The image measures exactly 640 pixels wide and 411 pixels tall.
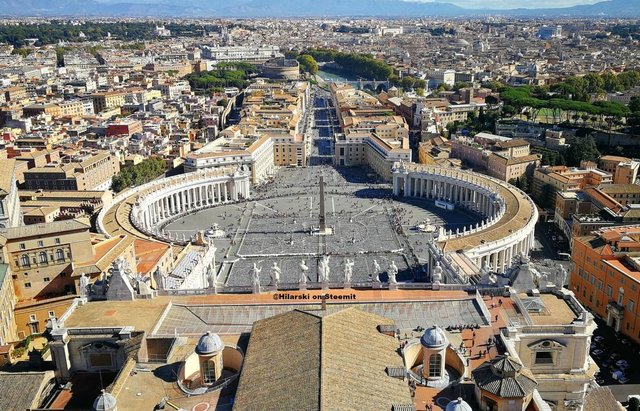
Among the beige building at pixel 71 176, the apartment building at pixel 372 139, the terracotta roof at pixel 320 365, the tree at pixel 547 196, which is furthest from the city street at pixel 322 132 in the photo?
the terracotta roof at pixel 320 365

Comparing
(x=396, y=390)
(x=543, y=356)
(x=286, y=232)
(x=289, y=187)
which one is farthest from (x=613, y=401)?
(x=289, y=187)

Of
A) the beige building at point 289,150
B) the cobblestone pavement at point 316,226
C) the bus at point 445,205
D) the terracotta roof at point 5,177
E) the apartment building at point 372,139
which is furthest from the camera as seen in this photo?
the beige building at point 289,150

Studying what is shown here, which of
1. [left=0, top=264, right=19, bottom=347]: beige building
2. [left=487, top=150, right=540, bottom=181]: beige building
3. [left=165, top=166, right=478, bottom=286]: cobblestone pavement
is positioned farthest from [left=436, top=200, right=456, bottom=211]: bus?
[left=0, top=264, right=19, bottom=347]: beige building

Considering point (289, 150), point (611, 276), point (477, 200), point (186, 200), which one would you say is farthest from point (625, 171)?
point (186, 200)

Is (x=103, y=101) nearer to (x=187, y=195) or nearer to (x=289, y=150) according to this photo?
(x=289, y=150)

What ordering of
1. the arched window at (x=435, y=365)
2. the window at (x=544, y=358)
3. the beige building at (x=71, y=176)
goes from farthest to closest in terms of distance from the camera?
1. the beige building at (x=71, y=176)
2. the window at (x=544, y=358)
3. the arched window at (x=435, y=365)

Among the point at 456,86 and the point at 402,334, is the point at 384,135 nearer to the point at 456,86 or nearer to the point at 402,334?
the point at 456,86

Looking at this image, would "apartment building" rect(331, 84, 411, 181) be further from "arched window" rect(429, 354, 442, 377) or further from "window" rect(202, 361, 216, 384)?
"window" rect(202, 361, 216, 384)

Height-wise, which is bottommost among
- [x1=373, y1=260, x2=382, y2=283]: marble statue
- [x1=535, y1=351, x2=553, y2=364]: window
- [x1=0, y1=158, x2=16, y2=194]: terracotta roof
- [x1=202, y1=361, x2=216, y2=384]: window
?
[x1=373, y1=260, x2=382, y2=283]: marble statue

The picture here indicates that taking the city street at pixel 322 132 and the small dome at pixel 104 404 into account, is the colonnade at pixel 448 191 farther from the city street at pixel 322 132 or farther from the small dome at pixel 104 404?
the small dome at pixel 104 404
